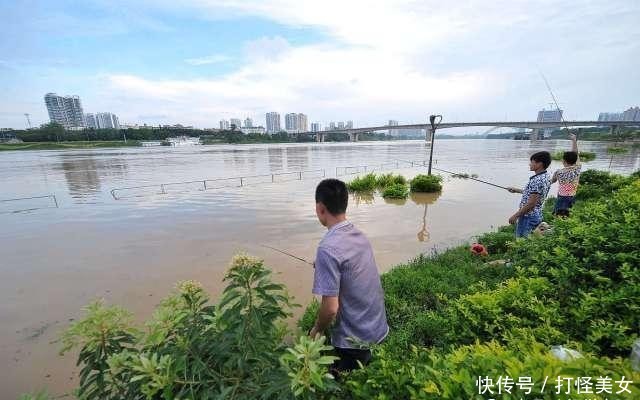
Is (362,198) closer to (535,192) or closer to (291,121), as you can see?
(535,192)

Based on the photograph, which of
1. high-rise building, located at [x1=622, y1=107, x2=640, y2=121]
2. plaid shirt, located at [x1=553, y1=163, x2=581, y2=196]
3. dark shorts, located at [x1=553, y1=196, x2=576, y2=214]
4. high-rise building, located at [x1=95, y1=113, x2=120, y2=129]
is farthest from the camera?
high-rise building, located at [x1=95, y1=113, x2=120, y2=129]

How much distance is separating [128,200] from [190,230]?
6.36 meters

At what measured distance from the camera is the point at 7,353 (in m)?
4.12

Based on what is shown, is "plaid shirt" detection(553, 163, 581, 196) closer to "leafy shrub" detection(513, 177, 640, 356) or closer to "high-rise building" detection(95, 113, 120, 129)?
"leafy shrub" detection(513, 177, 640, 356)

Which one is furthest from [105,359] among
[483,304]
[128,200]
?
[128,200]

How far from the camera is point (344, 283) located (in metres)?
1.99

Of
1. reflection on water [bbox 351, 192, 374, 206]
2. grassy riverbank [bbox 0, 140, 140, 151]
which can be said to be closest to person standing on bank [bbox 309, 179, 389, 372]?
reflection on water [bbox 351, 192, 374, 206]

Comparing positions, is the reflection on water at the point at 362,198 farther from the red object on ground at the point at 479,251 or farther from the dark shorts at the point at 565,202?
the dark shorts at the point at 565,202

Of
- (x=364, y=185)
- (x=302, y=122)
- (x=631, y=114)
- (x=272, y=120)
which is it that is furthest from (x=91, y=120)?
(x=631, y=114)

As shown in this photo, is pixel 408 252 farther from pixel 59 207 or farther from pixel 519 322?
pixel 59 207

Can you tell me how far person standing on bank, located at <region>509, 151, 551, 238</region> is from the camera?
4.35 metres

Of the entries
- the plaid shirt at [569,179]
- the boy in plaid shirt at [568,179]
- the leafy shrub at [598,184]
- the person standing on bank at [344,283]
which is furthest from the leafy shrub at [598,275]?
the leafy shrub at [598,184]

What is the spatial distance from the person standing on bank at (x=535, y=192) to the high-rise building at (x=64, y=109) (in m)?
168

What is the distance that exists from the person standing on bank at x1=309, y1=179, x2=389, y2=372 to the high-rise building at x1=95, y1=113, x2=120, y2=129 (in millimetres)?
192816
